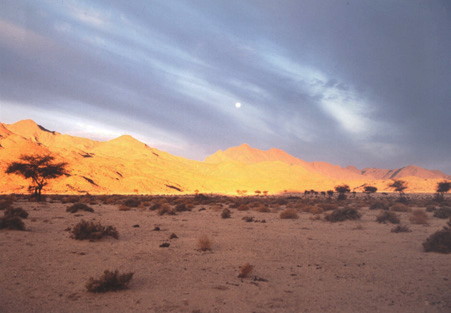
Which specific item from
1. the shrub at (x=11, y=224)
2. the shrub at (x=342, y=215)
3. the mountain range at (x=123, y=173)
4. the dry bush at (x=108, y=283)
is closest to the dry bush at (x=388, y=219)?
the shrub at (x=342, y=215)

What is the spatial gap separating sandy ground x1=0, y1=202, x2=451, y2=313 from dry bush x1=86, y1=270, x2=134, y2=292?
7.5 inches

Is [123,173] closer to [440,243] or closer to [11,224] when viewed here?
[11,224]

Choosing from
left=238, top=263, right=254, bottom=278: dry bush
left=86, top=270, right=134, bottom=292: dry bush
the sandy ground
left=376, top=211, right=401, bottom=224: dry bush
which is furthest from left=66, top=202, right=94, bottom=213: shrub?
left=376, top=211, right=401, bottom=224: dry bush

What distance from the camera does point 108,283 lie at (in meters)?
7.21

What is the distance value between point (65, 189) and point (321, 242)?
71120mm

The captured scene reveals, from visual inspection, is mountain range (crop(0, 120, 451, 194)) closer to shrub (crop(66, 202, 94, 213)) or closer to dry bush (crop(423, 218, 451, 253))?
shrub (crop(66, 202, 94, 213))

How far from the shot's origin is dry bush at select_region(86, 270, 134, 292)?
23.2 ft

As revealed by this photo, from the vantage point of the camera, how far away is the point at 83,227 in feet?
43.9

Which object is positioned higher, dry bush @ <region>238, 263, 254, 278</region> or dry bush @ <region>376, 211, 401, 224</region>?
dry bush @ <region>376, 211, 401, 224</region>

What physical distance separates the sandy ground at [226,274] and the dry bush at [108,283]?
19 centimetres

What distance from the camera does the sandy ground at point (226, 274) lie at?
6578mm

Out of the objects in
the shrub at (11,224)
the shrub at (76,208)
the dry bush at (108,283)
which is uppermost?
the dry bush at (108,283)

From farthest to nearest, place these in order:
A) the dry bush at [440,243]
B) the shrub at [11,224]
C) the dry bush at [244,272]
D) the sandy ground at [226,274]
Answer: the shrub at [11,224] < the dry bush at [440,243] < the dry bush at [244,272] < the sandy ground at [226,274]

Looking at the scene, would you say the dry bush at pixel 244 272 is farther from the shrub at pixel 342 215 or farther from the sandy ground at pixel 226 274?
the shrub at pixel 342 215
